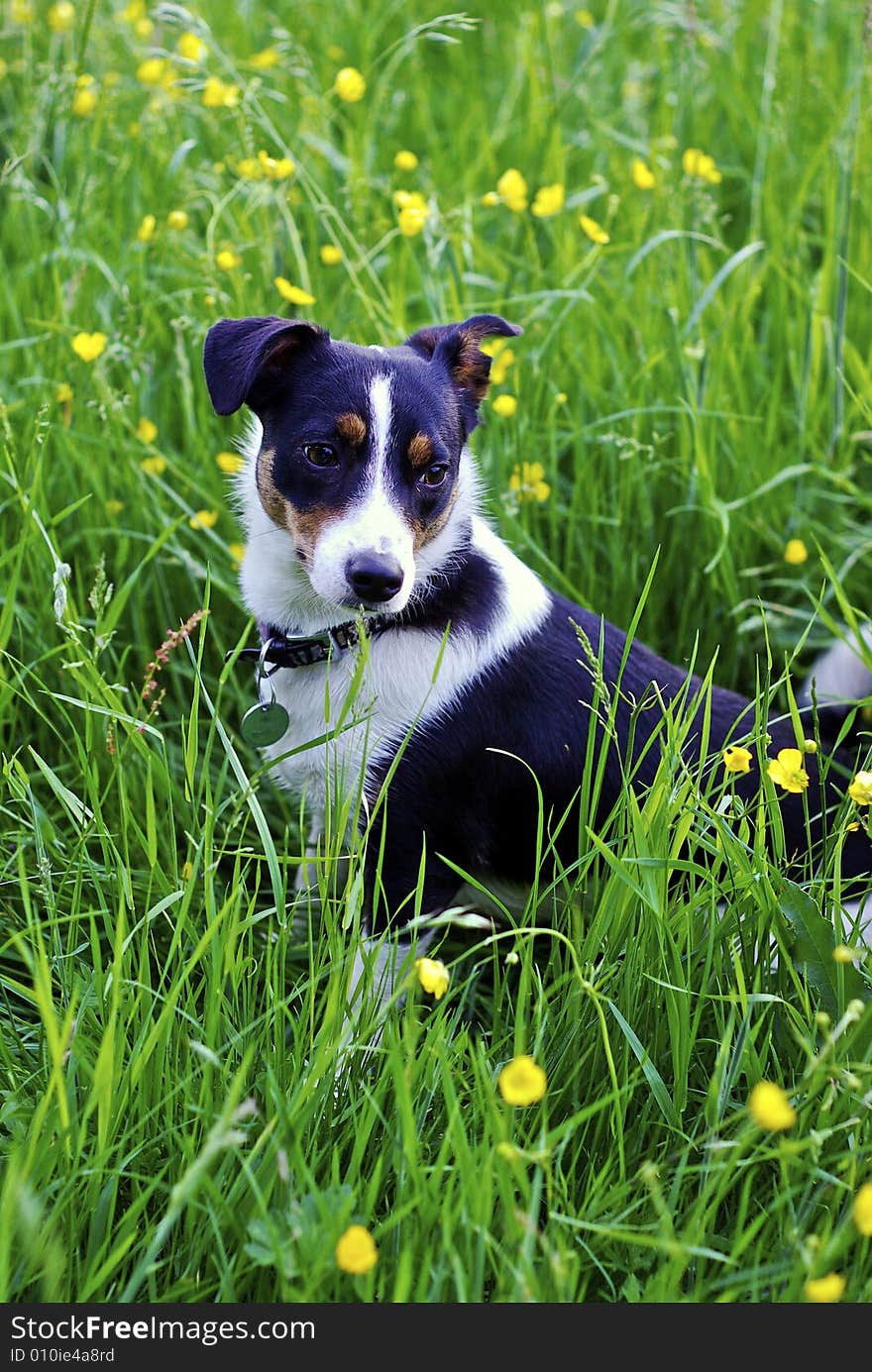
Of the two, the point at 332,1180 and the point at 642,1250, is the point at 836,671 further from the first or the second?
the point at 332,1180

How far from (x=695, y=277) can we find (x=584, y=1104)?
2.63m

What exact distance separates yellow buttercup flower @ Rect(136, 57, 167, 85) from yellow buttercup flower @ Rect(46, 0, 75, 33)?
303 millimetres

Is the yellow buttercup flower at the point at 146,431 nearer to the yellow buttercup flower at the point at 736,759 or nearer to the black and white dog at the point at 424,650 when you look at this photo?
the black and white dog at the point at 424,650

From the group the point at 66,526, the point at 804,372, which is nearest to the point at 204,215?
the point at 66,526

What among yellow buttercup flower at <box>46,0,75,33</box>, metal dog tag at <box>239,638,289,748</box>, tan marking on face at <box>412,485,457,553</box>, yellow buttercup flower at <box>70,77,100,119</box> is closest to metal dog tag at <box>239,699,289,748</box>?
metal dog tag at <box>239,638,289,748</box>

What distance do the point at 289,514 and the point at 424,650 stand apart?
0.39 m

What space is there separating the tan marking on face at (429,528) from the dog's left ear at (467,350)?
0.26m

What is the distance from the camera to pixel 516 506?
3.37 meters

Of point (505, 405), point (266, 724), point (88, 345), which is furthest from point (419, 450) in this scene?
point (88, 345)

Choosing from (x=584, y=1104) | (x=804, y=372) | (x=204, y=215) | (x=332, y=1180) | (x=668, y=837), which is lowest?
(x=584, y=1104)

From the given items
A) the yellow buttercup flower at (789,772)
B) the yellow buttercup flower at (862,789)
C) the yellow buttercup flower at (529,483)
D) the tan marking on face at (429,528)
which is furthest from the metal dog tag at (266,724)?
the yellow buttercup flower at (529,483)

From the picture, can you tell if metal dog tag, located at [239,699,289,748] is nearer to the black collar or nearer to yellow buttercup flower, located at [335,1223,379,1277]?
the black collar

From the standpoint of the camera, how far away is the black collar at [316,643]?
8.64 ft

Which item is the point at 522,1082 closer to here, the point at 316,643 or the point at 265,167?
the point at 316,643
